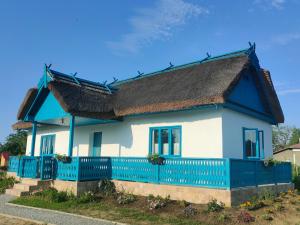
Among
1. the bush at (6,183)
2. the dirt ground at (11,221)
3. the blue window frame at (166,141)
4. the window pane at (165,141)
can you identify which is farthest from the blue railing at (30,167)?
the window pane at (165,141)

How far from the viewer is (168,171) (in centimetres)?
1320

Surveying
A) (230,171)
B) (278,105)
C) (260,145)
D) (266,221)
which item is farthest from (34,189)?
(278,105)

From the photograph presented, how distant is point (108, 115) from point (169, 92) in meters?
3.38

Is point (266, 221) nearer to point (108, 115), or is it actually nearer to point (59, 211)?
point (59, 211)

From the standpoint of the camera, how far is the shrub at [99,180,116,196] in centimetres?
1451

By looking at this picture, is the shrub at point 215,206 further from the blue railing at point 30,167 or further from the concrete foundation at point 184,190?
the blue railing at point 30,167

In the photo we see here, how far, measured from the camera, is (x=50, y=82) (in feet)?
53.4

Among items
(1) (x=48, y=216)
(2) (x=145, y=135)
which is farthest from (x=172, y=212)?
(2) (x=145, y=135)

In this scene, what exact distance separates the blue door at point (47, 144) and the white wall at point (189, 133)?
10.4 ft

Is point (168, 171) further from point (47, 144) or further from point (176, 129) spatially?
point (47, 144)

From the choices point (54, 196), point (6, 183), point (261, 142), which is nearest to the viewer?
point (54, 196)

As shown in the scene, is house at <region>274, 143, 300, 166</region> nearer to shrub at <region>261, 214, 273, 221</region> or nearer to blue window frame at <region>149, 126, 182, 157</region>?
blue window frame at <region>149, 126, 182, 157</region>

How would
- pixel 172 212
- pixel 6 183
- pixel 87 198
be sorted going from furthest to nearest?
1. pixel 6 183
2. pixel 87 198
3. pixel 172 212

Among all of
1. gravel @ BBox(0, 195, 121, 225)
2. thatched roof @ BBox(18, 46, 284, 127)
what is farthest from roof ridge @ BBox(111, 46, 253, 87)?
gravel @ BBox(0, 195, 121, 225)
